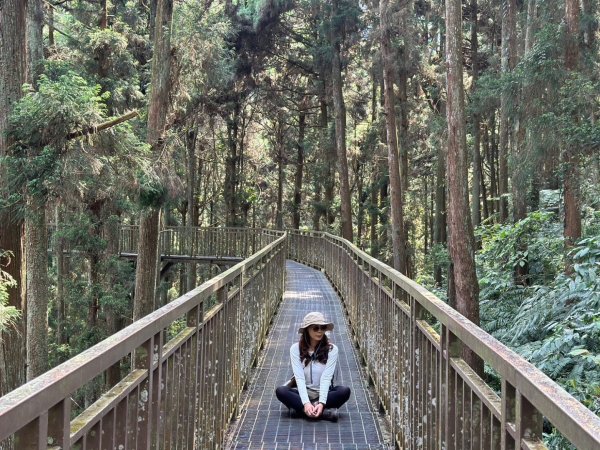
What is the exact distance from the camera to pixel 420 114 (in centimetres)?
2686

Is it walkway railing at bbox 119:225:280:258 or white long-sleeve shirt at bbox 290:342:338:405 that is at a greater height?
walkway railing at bbox 119:225:280:258

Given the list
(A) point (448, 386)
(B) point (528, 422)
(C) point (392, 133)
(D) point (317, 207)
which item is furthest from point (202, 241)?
(B) point (528, 422)

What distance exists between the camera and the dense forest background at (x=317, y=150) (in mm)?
9070

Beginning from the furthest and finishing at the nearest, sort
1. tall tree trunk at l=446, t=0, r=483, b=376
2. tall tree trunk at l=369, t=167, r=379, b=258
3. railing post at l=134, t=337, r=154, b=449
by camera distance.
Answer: tall tree trunk at l=369, t=167, r=379, b=258
tall tree trunk at l=446, t=0, r=483, b=376
railing post at l=134, t=337, r=154, b=449

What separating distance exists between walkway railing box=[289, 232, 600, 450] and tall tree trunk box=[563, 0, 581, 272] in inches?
240

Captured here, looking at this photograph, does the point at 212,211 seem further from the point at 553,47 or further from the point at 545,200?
the point at 553,47

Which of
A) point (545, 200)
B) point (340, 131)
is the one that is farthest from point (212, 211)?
point (545, 200)

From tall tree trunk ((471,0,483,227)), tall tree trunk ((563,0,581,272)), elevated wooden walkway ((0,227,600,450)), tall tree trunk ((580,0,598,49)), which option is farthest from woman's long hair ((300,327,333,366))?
tall tree trunk ((471,0,483,227))

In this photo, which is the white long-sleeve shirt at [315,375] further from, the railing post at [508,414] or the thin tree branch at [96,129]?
the thin tree branch at [96,129]

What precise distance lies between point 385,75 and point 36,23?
960 centimetres

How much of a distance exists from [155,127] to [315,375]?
10.5 m

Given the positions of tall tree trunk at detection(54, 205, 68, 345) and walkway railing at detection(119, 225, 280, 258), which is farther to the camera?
walkway railing at detection(119, 225, 280, 258)

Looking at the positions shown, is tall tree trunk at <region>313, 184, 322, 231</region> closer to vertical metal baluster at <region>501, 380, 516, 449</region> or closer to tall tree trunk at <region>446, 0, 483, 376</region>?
tall tree trunk at <region>446, 0, 483, 376</region>

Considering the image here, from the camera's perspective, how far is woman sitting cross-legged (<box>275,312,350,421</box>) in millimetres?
5215
